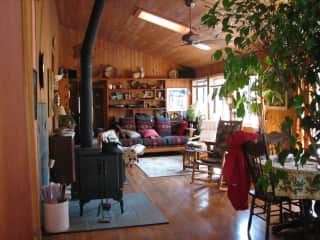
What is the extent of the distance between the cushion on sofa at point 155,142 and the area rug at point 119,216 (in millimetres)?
3587

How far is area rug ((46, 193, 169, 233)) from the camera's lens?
12.4 feet

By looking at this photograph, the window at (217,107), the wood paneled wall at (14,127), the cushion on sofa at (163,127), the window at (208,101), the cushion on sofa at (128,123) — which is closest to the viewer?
the wood paneled wall at (14,127)

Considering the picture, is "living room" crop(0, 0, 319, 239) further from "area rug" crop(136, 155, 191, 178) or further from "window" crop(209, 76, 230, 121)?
"area rug" crop(136, 155, 191, 178)

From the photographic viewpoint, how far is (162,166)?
7.06 metres

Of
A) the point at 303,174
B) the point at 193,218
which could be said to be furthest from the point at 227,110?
the point at 303,174

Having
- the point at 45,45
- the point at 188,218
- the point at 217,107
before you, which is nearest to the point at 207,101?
the point at 217,107

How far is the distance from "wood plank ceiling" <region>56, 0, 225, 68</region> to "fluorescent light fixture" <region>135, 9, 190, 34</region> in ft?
0.55

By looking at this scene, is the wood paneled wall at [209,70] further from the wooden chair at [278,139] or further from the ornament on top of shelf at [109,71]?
the wooden chair at [278,139]

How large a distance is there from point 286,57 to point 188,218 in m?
3.03

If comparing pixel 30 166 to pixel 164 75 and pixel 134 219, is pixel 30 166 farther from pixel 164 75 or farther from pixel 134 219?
pixel 164 75

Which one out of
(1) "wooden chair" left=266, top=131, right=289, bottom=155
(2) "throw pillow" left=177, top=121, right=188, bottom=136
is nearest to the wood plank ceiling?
(2) "throw pillow" left=177, top=121, right=188, bottom=136

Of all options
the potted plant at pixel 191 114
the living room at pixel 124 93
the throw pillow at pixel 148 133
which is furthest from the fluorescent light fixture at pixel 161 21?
the throw pillow at pixel 148 133

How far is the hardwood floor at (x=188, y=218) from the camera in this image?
3518 mm

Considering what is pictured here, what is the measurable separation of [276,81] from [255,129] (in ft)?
16.9
